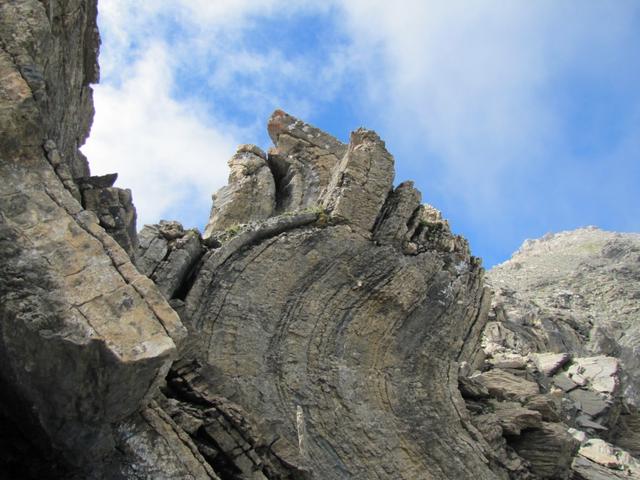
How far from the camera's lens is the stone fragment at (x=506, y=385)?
34.4 m

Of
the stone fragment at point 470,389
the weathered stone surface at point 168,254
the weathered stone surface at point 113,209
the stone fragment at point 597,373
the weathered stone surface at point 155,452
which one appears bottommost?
the weathered stone surface at point 155,452

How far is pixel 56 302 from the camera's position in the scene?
52.4ft

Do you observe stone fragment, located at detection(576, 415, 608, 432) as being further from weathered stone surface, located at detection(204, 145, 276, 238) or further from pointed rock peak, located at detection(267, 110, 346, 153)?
weathered stone surface, located at detection(204, 145, 276, 238)

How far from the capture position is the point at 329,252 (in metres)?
28.0

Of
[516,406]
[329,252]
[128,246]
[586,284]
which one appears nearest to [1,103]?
[128,246]

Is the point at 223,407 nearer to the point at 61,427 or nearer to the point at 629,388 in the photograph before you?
the point at 61,427

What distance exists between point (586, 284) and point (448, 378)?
93.3 meters

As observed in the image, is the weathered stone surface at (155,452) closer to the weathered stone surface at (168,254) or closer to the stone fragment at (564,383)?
the weathered stone surface at (168,254)

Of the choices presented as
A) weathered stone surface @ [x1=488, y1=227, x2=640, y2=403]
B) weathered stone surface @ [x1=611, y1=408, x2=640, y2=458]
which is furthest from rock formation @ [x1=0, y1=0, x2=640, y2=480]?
weathered stone surface @ [x1=488, y1=227, x2=640, y2=403]

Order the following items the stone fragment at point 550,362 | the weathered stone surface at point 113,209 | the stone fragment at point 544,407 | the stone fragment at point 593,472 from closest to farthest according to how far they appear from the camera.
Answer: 1. the weathered stone surface at point 113,209
2. the stone fragment at point 593,472
3. the stone fragment at point 544,407
4. the stone fragment at point 550,362

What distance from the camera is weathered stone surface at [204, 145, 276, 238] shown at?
35531 millimetres

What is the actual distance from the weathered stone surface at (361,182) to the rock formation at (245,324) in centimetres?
9

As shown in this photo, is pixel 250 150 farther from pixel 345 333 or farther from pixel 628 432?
pixel 628 432

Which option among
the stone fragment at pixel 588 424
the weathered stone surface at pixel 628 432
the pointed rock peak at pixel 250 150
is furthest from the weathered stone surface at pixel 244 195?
the weathered stone surface at pixel 628 432
